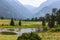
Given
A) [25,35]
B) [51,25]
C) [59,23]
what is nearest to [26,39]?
[25,35]

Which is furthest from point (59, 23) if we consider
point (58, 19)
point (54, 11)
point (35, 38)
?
point (35, 38)

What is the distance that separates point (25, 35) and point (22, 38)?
2.28ft

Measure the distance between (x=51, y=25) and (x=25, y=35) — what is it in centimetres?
7161

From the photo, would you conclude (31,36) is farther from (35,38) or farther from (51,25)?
(51,25)

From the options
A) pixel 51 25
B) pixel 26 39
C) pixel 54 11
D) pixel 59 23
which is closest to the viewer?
pixel 26 39

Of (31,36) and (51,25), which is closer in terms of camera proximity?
(31,36)

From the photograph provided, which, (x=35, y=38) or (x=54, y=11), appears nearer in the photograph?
(x=35, y=38)

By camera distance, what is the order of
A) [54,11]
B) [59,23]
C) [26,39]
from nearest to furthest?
[26,39] → [59,23] → [54,11]

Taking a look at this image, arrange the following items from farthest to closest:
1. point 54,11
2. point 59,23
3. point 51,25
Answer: point 54,11 → point 59,23 → point 51,25

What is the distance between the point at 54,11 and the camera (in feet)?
497

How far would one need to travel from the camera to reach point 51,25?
336 ft

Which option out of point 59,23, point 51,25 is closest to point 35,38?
point 51,25

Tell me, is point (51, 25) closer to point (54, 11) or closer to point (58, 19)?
point (58, 19)

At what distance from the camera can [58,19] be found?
383 feet
